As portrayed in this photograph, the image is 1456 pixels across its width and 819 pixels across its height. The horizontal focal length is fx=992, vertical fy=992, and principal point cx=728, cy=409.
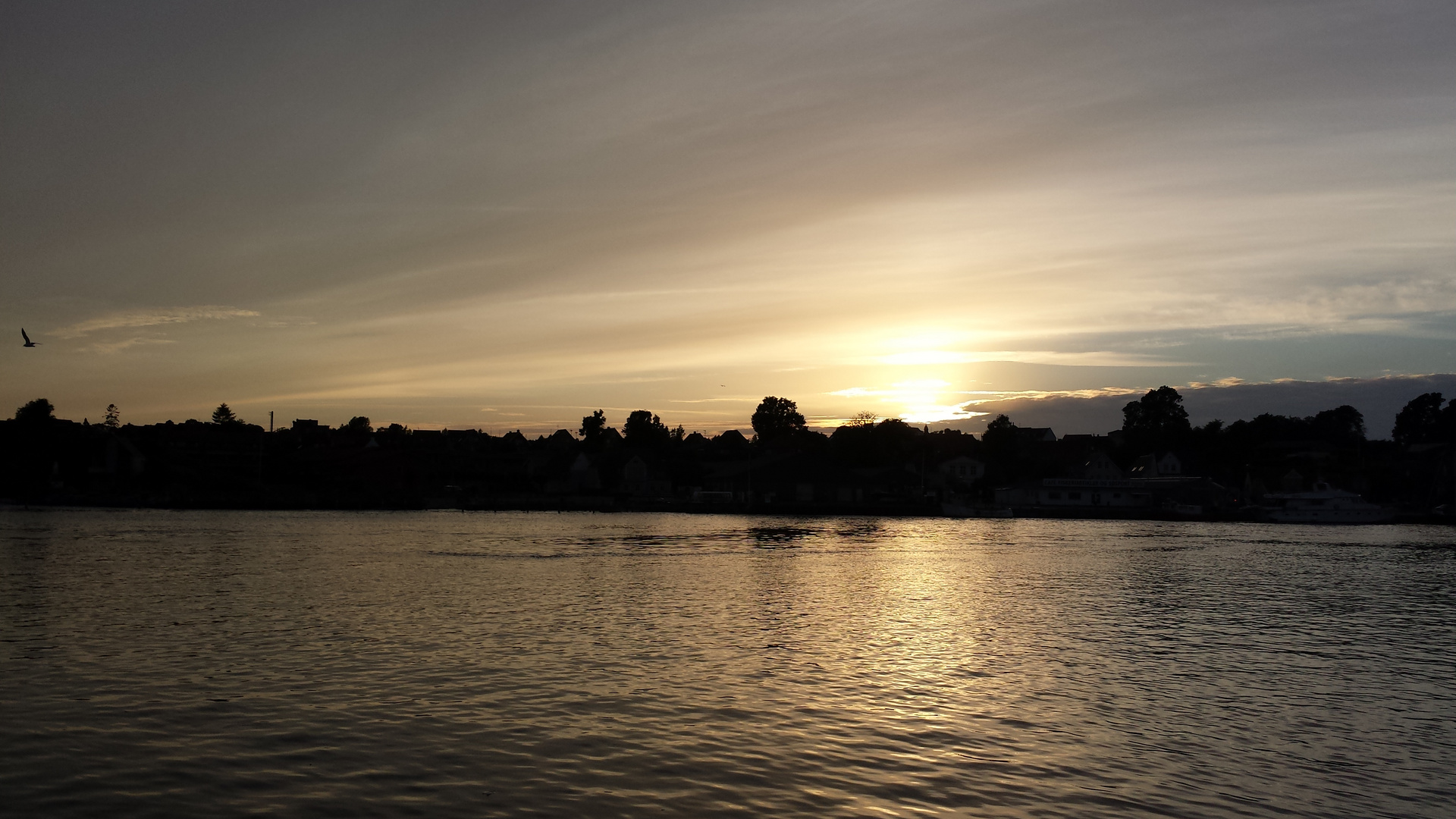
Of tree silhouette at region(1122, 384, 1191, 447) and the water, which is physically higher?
tree silhouette at region(1122, 384, 1191, 447)

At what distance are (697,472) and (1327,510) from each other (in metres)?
92.5

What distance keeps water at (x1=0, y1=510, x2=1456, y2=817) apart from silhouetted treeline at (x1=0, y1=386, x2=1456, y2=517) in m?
93.4

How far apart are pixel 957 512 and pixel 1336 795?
395 feet

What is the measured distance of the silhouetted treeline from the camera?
434 ft

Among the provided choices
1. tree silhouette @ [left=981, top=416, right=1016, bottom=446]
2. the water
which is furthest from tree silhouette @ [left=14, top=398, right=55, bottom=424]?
tree silhouette @ [left=981, top=416, right=1016, bottom=446]

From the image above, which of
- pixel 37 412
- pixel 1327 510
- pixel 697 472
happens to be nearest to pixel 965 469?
pixel 697 472

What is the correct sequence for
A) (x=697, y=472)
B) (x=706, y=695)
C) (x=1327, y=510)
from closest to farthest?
(x=706, y=695) → (x=1327, y=510) → (x=697, y=472)

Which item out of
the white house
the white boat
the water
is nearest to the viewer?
the water

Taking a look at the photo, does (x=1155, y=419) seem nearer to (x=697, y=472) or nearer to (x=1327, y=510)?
(x=1327, y=510)

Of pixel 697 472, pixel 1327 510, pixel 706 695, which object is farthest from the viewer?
pixel 697 472

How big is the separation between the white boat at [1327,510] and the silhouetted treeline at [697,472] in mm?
6486

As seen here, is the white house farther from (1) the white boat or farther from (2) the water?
(2) the water

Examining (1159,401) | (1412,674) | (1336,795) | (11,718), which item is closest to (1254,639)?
(1412,674)

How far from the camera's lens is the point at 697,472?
16950 centimetres
